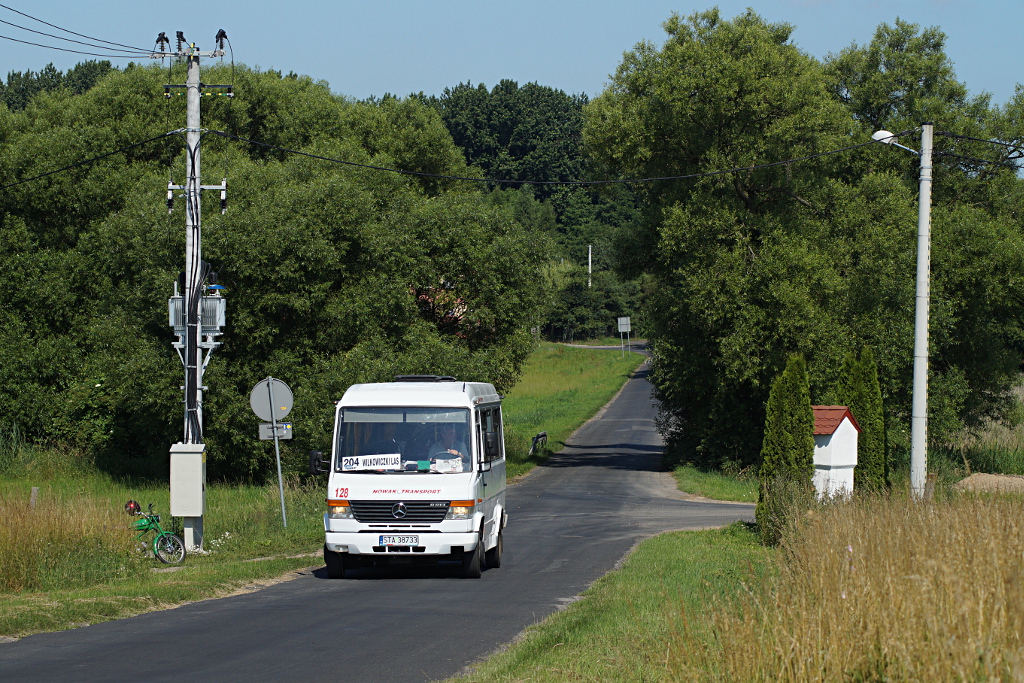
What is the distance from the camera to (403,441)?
48.0 ft

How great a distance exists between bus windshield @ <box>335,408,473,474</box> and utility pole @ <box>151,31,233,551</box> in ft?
12.5

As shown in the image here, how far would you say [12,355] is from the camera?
116ft

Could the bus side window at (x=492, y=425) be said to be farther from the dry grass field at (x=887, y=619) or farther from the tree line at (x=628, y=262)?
the tree line at (x=628, y=262)

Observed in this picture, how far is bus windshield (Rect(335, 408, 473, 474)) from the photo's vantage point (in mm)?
14438

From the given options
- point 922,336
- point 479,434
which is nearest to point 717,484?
point 922,336

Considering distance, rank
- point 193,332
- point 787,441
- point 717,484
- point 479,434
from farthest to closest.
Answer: point 717,484 < point 193,332 < point 787,441 < point 479,434

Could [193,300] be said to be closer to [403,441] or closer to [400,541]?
[403,441]

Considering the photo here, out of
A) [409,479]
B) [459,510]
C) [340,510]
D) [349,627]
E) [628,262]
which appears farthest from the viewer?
[628,262]

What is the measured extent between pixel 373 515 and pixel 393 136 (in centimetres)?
4192

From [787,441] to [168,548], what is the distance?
34.8 feet

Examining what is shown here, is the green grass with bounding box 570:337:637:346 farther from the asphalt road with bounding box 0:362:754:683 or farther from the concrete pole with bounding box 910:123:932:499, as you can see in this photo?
the asphalt road with bounding box 0:362:754:683

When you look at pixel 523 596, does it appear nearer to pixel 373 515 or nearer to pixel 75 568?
pixel 373 515

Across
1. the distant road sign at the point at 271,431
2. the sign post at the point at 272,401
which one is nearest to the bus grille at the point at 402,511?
the distant road sign at the point at 271,431

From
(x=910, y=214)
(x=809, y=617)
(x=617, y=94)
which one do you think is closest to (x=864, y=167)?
(x=910, y=214)
